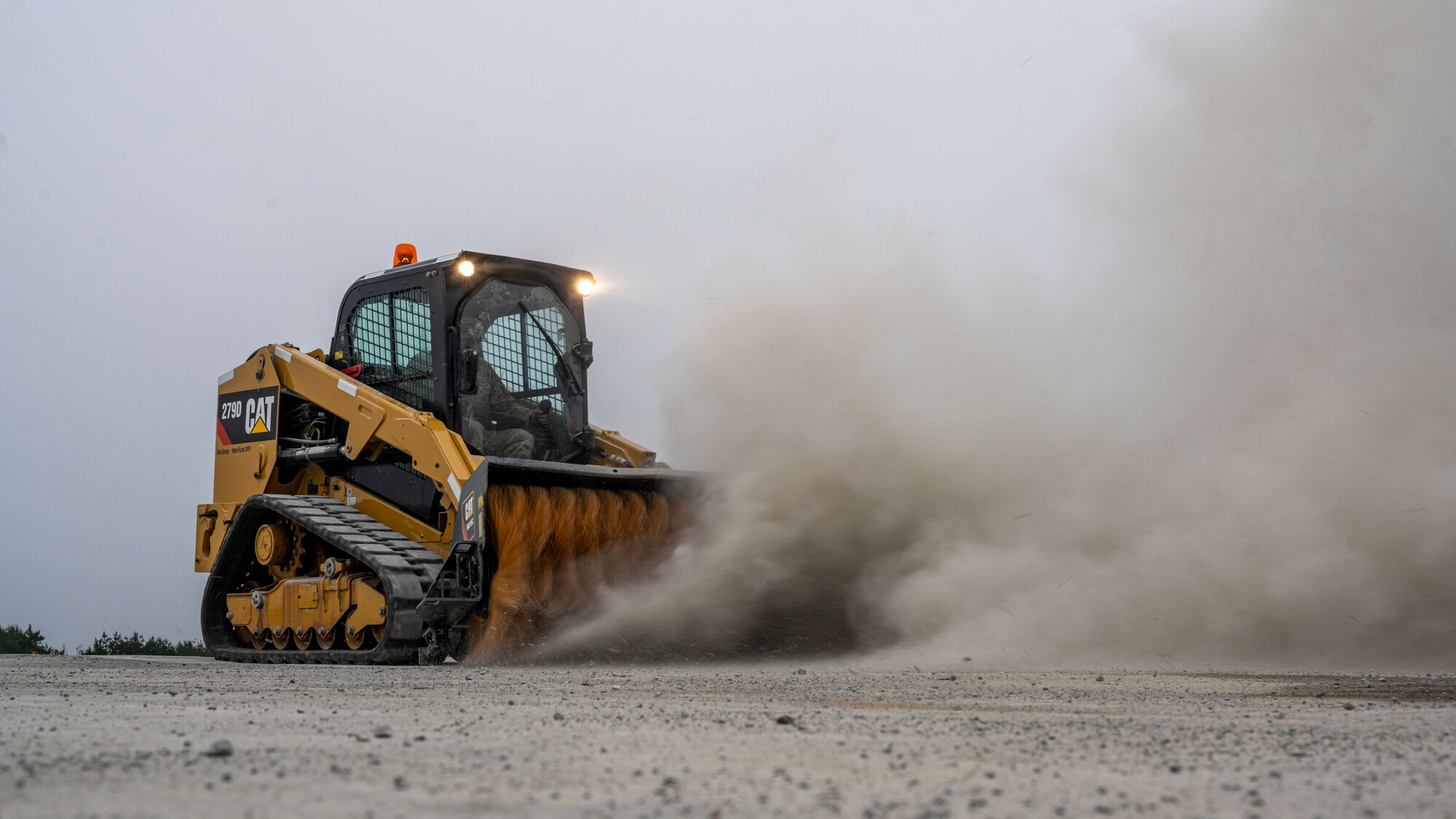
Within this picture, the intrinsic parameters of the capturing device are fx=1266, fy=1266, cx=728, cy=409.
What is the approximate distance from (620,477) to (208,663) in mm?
3853

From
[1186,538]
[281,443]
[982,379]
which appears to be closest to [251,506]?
[281,443]

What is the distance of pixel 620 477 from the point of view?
924 centimetres

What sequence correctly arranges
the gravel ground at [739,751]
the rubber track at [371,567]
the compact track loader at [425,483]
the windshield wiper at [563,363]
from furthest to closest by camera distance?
1. the windshield wiper at [563,363]
2. the compact track loader at [425,483]
3. the rubber track at [371,567]
4. the gravel ground at [739,751]

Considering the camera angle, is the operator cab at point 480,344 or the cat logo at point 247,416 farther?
the cat logo at point 247,416

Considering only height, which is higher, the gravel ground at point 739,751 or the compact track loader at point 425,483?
the compact track loader at point 425,483

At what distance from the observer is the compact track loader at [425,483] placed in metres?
8.41

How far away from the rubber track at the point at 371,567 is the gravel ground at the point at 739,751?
2.15 meters

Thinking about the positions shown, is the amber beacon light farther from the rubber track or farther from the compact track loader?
the rubber track

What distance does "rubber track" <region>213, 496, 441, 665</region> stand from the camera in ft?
27.1

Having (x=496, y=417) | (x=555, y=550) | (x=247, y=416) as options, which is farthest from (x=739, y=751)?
(x=247, y=416)

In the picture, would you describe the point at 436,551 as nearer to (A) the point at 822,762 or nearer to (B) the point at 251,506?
(B) the point at 251,506

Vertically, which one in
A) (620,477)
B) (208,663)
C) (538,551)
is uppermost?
(620,477)

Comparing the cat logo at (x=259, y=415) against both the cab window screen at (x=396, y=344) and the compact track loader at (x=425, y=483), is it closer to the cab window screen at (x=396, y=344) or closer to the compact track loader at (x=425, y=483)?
the compact track loader at (x=425, y=483)

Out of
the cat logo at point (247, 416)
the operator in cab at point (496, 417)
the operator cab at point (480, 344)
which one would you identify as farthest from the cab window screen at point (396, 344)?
the cat logo at point (247, 416)
